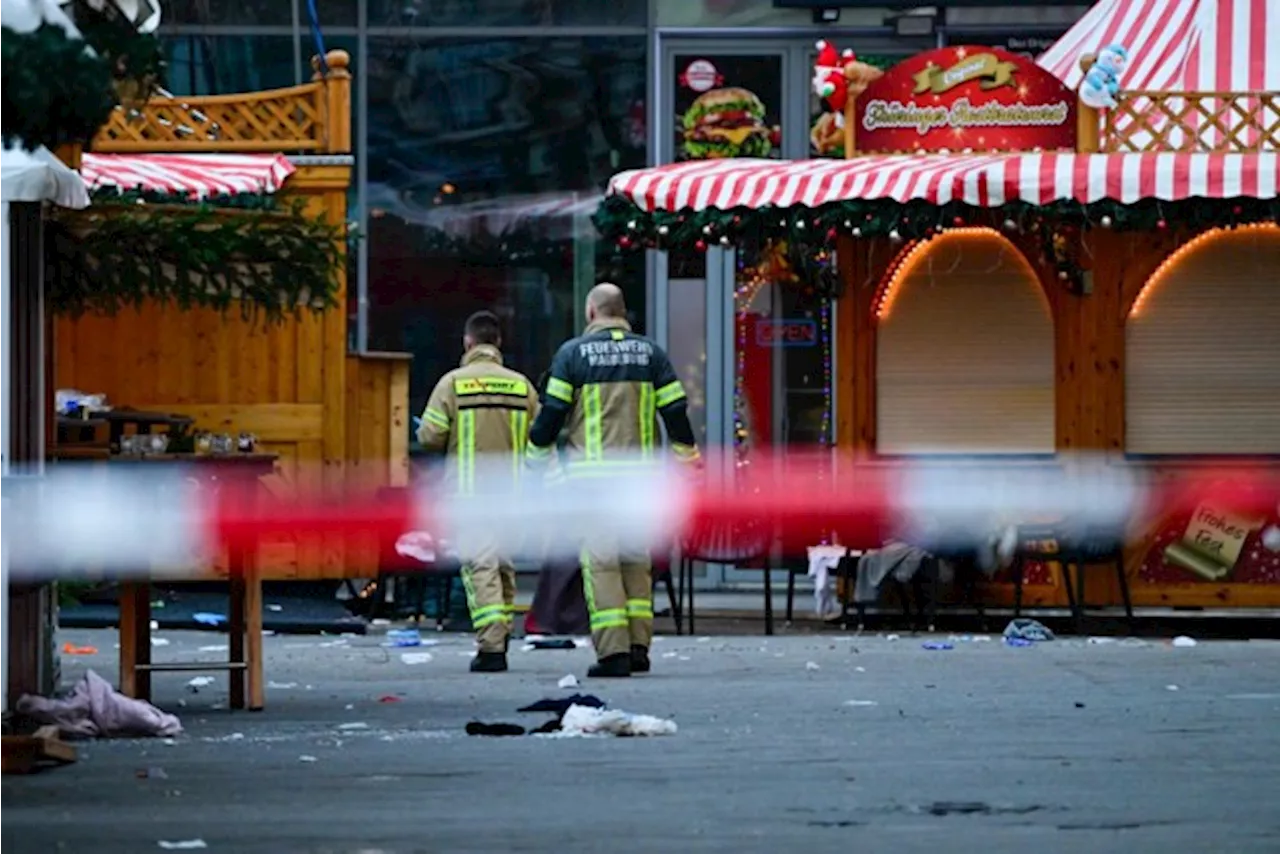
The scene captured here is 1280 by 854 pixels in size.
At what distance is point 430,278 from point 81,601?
4.66m

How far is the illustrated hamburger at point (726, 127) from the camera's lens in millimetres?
23766

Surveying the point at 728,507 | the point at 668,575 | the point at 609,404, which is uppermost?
the point at 609,404

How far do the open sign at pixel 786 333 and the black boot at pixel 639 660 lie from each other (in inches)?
305

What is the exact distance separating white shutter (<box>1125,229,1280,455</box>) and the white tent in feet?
32.4

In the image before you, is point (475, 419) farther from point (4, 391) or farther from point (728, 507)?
point (4, 391)

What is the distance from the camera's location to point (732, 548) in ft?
69.2

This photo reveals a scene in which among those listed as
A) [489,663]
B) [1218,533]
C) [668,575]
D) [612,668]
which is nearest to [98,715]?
[612,668]

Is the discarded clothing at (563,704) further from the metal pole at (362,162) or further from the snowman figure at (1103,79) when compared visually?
the metal pole at (362,162)

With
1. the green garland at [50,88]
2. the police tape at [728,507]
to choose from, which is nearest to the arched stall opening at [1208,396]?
the police tape at [728,507]

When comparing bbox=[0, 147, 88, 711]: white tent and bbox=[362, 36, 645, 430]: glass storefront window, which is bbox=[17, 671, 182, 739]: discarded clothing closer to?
bbox=[0, 147, 88, 711]: white tent

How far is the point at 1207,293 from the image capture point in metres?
21.8

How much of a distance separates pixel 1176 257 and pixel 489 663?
632 cm

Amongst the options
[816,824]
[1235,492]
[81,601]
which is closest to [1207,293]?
[1235,492]

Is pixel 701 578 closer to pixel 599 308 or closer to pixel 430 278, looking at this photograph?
pixel 430 278
